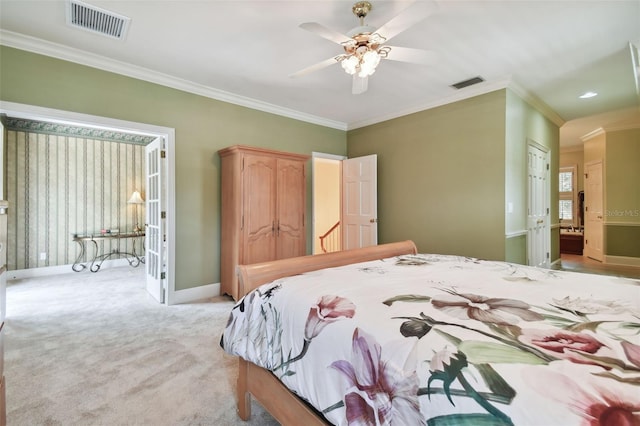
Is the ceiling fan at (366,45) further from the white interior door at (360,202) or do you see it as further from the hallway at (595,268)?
the hallway at (595,268)

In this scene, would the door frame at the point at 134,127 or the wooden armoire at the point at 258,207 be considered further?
the wooden armoire at the point at 258,207

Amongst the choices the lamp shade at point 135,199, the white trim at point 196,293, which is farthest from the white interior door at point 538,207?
the lamp shade at point 135,199

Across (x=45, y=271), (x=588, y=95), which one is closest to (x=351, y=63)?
(x=588, y=95)

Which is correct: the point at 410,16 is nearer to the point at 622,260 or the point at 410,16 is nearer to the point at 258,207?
the point at 258,207

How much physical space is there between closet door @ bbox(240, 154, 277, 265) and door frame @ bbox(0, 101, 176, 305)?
85 cm

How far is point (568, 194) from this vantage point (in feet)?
25.9

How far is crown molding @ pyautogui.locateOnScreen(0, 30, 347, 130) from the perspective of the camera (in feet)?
8.50

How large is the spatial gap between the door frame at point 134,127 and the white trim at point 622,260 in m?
7.90

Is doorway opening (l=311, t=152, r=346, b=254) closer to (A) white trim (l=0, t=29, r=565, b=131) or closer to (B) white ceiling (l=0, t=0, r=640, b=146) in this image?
(A) white trim (l=0, t=29, r=565, b=131)

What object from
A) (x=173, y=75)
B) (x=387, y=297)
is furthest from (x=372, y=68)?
(x=173, y=75)

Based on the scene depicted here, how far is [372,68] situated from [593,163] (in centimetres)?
668

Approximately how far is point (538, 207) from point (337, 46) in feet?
12.8

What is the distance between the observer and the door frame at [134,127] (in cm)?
265

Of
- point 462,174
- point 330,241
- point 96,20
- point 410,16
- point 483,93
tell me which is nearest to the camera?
point 410,16
